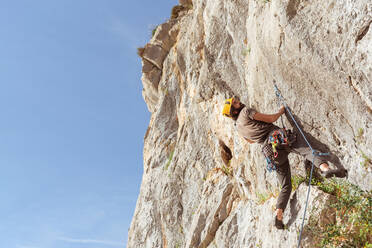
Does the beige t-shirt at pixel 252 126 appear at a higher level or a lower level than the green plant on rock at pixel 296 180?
higher

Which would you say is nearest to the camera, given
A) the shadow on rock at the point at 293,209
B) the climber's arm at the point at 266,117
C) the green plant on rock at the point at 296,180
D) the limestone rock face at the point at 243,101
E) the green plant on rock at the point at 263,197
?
the limestone rock face at the point at 243,101

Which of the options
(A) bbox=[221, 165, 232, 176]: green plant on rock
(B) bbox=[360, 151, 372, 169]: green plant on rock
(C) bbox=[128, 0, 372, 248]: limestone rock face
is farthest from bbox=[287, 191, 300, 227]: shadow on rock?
(A) bbox=[221, 165, 232, 176]: green plant on rock

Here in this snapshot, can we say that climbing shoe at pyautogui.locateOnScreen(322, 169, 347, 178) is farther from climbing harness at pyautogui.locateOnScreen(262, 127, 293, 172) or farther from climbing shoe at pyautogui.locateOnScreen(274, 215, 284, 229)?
climbing shoe at pyautogui.locateOnScreen(274, 215, 284, 229)

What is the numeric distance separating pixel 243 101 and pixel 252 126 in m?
2.48

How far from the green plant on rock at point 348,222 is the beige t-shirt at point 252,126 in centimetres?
171

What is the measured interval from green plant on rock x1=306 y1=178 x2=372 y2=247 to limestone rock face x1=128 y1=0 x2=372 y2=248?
0.63 feet

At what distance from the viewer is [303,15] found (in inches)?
237

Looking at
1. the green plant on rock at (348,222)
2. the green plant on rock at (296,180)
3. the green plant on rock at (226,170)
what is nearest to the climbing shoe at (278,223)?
the green plant on rock at (348,222)

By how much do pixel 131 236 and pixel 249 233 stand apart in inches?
316

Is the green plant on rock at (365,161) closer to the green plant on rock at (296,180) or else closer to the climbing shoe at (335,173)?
the climbing shoe at (335,173)

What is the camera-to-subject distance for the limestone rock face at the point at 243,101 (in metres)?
5.63

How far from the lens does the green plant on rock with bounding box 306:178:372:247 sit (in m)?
5.43

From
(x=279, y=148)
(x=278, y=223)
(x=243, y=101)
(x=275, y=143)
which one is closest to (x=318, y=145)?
(x=279, y=148)

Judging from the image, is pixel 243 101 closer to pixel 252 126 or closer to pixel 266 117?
pixel 252 126
